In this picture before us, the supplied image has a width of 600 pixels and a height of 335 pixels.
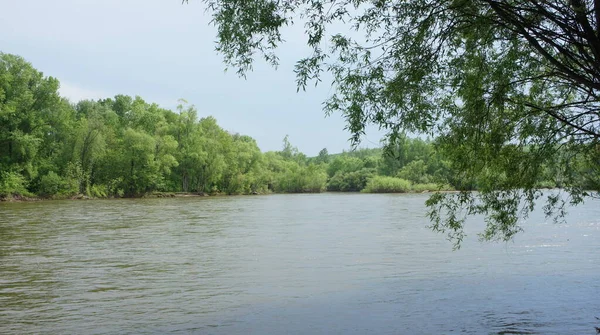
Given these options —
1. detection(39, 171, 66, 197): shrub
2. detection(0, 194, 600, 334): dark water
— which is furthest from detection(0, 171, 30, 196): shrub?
detection(0, 194, 600, 334): dark water

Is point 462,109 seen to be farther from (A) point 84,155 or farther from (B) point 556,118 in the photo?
(A) point 84,155

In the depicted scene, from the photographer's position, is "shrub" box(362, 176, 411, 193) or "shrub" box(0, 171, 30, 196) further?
"shrub" box(362, 176, 411, 193)

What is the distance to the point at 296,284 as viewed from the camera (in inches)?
555

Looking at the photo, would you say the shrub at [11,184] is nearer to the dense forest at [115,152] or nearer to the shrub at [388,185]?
the dense forest at [115,152]

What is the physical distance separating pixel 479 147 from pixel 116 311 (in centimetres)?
841

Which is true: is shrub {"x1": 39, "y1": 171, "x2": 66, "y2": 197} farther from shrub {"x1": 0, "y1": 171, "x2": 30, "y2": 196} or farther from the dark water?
the dark water

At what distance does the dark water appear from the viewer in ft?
33.6

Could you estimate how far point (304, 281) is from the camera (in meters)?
14.5

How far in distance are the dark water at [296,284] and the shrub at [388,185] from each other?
81.6 metres

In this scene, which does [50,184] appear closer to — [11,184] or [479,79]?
[11,184]

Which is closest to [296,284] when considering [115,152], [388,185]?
[115,152]

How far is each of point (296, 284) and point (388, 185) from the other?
98.8 meters

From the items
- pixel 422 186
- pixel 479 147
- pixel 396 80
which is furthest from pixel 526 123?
pixel 422 186

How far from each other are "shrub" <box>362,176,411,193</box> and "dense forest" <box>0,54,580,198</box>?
21 cm
